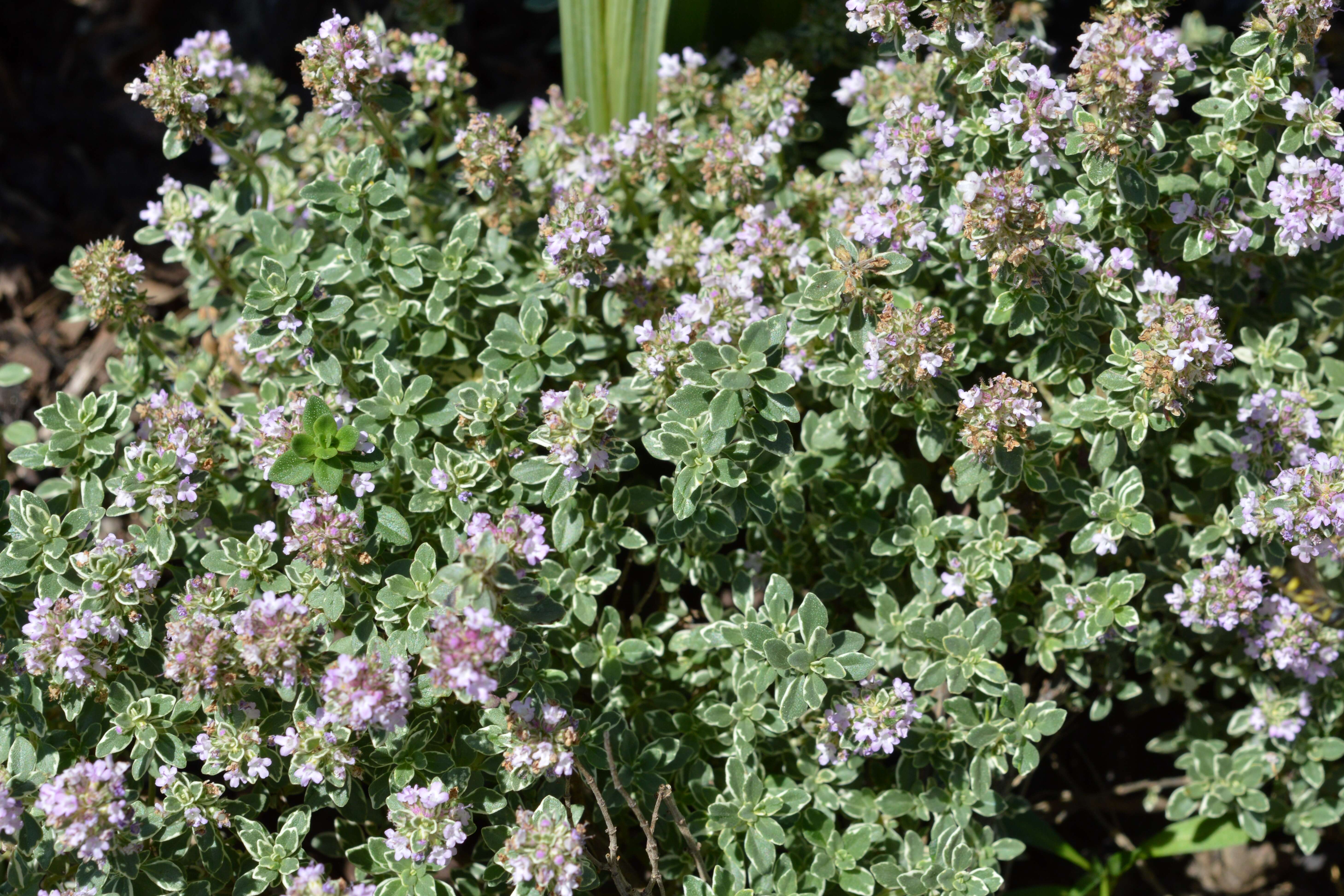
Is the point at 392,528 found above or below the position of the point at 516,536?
above

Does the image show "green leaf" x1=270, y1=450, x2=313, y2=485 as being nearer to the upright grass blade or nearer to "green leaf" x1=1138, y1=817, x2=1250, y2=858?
the upright grass blade

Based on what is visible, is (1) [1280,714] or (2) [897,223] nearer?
(2) [897,223]

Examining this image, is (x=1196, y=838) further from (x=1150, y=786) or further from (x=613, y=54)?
(x=613, y=54)

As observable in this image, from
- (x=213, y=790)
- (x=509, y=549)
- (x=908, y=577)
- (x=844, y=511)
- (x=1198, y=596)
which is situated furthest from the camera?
(x=908, y=577)

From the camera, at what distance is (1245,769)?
3859mm

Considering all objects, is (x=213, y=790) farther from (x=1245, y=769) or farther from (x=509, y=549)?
(x=1245, y=769)

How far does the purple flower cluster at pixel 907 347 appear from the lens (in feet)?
10.5

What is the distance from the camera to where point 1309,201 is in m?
3.27

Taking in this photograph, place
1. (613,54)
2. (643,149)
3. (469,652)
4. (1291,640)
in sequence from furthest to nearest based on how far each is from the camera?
(613,54) → (643,149) → (1291,640) → (469,652)

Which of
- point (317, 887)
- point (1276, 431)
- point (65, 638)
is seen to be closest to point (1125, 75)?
point (1276, 431)

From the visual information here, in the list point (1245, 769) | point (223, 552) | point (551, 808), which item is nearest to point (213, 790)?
point (223, 552)

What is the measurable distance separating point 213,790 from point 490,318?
1.91 meters

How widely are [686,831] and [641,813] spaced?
21cm

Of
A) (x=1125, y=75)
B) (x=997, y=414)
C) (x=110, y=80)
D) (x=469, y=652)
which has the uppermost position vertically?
(x=110, y=80)
